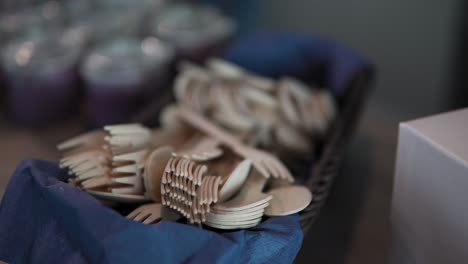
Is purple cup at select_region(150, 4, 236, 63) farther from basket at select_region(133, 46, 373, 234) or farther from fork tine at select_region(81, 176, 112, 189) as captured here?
fork tine at select_region(81, 176, 112, 189)

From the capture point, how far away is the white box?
0.37 meters

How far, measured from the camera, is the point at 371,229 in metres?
0.54

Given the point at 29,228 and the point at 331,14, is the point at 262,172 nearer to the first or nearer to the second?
the point at 29,228

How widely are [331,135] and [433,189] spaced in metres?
0.18

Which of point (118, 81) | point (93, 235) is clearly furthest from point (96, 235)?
point (118, 81)

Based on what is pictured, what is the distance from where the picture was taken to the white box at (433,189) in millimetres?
372

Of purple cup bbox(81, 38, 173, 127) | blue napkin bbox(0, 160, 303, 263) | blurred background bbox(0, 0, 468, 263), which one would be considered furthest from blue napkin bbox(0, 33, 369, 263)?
purple cup bbox(81, 38, 173, 127)

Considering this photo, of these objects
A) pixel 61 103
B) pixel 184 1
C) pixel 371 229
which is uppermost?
pixel 184 1

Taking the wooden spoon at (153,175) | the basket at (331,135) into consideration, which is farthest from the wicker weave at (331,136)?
the wooden spoon at (153,175)

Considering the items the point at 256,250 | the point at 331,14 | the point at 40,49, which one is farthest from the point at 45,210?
the point at 331,14

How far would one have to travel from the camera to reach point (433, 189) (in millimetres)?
394

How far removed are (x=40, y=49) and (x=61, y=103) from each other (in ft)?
0.26

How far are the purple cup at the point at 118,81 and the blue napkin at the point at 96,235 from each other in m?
0.27

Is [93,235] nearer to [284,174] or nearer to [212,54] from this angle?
[284,174]
